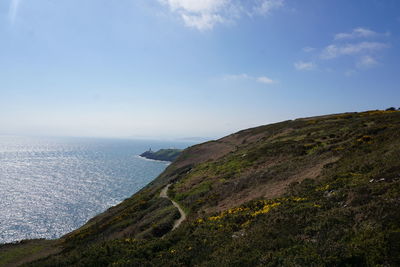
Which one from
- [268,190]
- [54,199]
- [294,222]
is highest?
[294,222]

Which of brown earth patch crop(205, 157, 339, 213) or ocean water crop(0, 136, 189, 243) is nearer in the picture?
brown earth patch crop(205, 157, 339, 213)

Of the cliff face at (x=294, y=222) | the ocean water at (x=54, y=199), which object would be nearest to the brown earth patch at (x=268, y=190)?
the cliff face at (x=294, y=222)

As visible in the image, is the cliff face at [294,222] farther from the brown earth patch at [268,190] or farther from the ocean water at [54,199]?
the ocean water at [54,199]

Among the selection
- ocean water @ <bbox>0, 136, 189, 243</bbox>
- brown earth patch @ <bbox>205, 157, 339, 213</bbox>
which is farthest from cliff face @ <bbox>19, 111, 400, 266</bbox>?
ocean water @ <bbox>0, 136, 189, 243</bbox>

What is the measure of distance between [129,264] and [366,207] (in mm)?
15987

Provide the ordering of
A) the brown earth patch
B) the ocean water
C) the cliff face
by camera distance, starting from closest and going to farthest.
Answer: the cliff face → the brown earth patch → the ocean water

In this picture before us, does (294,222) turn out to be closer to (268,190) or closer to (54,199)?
(268,190)

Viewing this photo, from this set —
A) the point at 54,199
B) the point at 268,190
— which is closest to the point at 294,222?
the point at 268,190

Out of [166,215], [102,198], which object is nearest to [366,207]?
[166,215]

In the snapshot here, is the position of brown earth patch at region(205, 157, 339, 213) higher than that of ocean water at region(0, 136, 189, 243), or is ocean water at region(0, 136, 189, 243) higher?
brown earth patch at region(205, 157, 339, 213)

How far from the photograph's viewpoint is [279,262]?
11.4 metres

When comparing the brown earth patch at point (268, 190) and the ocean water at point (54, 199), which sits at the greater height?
the brown earth patch at point (268, 190)

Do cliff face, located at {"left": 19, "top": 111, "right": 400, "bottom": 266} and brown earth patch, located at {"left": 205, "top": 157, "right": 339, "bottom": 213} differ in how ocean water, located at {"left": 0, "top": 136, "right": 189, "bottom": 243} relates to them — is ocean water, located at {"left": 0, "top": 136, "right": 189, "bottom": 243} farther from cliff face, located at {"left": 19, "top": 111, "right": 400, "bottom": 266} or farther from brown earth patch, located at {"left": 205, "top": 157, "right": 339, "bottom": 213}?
brown earth patch, located at {"left": 205, "top": 157, "right": 339, "bottom": 213}

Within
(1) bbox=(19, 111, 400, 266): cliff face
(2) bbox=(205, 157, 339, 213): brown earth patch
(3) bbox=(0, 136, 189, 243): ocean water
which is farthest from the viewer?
(3) bbox=(0, 136, 189, 243): ocean water
